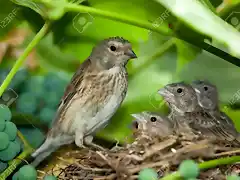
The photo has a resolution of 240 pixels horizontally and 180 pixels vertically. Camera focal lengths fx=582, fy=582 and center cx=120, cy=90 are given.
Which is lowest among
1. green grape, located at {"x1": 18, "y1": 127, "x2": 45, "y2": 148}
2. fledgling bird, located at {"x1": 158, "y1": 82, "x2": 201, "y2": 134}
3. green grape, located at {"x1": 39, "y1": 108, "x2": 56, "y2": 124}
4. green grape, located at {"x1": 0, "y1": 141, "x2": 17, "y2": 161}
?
green grape, located at {"x1": 0, "y1": 141, "x2": 17, "y2": 161}

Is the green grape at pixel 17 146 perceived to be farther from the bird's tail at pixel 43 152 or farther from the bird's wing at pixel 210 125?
the bird's wing at pixel 210 125

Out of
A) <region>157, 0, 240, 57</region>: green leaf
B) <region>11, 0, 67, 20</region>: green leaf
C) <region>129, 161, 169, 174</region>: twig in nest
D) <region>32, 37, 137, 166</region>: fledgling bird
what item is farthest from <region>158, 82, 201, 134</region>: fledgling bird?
<region>157, 0, 240, 57</region>: green leaf

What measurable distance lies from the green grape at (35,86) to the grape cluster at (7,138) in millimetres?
156

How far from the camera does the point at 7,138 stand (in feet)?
3.75

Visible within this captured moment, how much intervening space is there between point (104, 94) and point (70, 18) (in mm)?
241

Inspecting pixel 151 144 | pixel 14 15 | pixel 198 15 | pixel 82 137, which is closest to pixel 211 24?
pixel 198 15

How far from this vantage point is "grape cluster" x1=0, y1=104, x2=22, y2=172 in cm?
113

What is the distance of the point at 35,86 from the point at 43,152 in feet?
0.51

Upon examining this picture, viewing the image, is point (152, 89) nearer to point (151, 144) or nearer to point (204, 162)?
point (151, 144)

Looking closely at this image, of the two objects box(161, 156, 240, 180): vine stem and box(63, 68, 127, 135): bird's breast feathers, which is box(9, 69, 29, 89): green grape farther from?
box(161, 156, 240, 180): vine stem

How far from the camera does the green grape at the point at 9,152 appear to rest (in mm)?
1161

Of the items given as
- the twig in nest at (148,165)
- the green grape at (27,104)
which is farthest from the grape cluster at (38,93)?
the twig in nest at (148,165)

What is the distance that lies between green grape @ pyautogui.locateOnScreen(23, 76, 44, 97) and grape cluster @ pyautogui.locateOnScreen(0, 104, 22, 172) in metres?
0.16

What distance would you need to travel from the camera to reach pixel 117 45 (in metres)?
1.23
